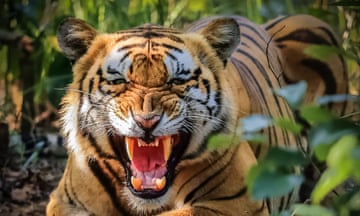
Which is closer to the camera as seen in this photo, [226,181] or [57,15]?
[226,181]

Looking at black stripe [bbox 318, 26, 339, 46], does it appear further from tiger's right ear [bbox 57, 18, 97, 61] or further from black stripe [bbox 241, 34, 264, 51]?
tiger's right ear [bbox 57, 18, 97, 61]

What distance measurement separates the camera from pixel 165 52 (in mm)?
3137

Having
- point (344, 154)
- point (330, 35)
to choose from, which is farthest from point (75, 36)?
point (344, 154)

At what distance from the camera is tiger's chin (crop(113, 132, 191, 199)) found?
3076mm

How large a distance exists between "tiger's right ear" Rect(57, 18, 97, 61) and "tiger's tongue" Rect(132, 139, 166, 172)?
47 cm

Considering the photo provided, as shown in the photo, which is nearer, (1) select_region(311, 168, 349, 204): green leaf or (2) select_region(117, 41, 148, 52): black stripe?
(1) select_region(311, 168, 349, 204): green leaf

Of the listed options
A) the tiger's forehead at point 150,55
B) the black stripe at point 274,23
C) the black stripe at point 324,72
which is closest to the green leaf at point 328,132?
the tiger's forehead at point 150,55

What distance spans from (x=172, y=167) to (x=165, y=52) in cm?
39

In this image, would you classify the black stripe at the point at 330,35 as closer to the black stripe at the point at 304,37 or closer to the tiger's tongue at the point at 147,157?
the black stripe at the point at 304,37

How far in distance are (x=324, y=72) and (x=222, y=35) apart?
4.77 ft

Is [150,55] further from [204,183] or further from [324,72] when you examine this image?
[324,72]

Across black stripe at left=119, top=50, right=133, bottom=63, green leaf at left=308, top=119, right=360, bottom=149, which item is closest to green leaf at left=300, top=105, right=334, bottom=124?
green leaf at left=308, top=119, right=360, bottom=149

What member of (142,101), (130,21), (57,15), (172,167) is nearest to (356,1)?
(142,101)

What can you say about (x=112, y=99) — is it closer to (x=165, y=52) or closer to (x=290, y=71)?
(x=165, y=52)
